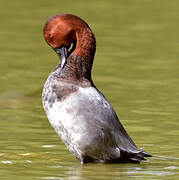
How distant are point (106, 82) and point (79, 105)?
4.82 meters

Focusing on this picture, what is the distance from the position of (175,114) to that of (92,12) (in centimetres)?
871

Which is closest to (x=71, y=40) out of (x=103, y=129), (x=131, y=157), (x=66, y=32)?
(x=66, y=32)

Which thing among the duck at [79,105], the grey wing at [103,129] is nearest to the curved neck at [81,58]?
the duck at [79,105]

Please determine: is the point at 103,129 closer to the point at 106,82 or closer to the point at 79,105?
the point at 79,105

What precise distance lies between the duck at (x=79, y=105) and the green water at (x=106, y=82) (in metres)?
0.20

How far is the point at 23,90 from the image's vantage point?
11.9 meters

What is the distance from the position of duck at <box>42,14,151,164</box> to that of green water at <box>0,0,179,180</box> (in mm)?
196

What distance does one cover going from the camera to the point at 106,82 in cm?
1243

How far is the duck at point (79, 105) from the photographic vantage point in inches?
300

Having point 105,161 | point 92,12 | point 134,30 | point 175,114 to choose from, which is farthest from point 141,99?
point 92,12

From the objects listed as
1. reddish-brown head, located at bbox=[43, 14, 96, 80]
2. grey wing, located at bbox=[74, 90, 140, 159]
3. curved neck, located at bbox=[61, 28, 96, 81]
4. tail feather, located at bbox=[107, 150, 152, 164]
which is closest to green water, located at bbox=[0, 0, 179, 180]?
tail feather, located at bbox=[107, 150, 152, 164]

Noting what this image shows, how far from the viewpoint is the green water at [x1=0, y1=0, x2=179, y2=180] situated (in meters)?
8.03

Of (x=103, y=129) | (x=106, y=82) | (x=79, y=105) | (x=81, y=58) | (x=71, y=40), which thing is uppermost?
(x=71, y=40)

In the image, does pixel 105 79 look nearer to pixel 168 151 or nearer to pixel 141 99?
pixel 141 99
